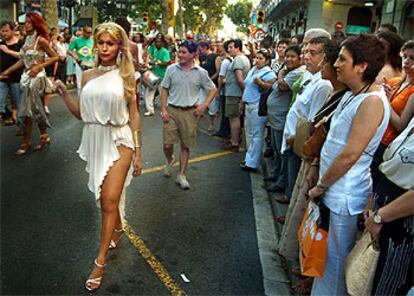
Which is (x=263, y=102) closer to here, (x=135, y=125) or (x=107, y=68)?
(x=135, y=125)

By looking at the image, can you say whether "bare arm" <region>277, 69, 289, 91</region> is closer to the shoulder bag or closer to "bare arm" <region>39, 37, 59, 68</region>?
the shoulder bag

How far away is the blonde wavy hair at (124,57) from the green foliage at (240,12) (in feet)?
280

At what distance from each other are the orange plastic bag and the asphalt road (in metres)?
0.85

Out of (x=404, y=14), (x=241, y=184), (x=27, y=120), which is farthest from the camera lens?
(x=404, y=14)

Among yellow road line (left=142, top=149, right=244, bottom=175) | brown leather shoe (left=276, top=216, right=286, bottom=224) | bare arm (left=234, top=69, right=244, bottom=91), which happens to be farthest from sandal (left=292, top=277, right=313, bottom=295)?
bare arm (left=234, top=69, right=244, bottom=91)

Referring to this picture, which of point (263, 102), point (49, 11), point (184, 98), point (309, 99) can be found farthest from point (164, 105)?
point (49, 11)

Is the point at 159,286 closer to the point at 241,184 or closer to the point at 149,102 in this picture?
the point at 241,184

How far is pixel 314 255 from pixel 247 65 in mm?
5135

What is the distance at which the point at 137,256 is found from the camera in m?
3.71

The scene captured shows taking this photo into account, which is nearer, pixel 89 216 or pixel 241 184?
pixel 89 216

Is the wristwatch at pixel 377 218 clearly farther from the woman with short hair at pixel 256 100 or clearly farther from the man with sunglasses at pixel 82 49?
the man with sunglasses at pixel 82 49

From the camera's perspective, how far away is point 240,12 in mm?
86750

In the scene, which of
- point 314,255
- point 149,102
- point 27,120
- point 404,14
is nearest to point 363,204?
point 314,255

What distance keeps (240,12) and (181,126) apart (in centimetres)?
8635
